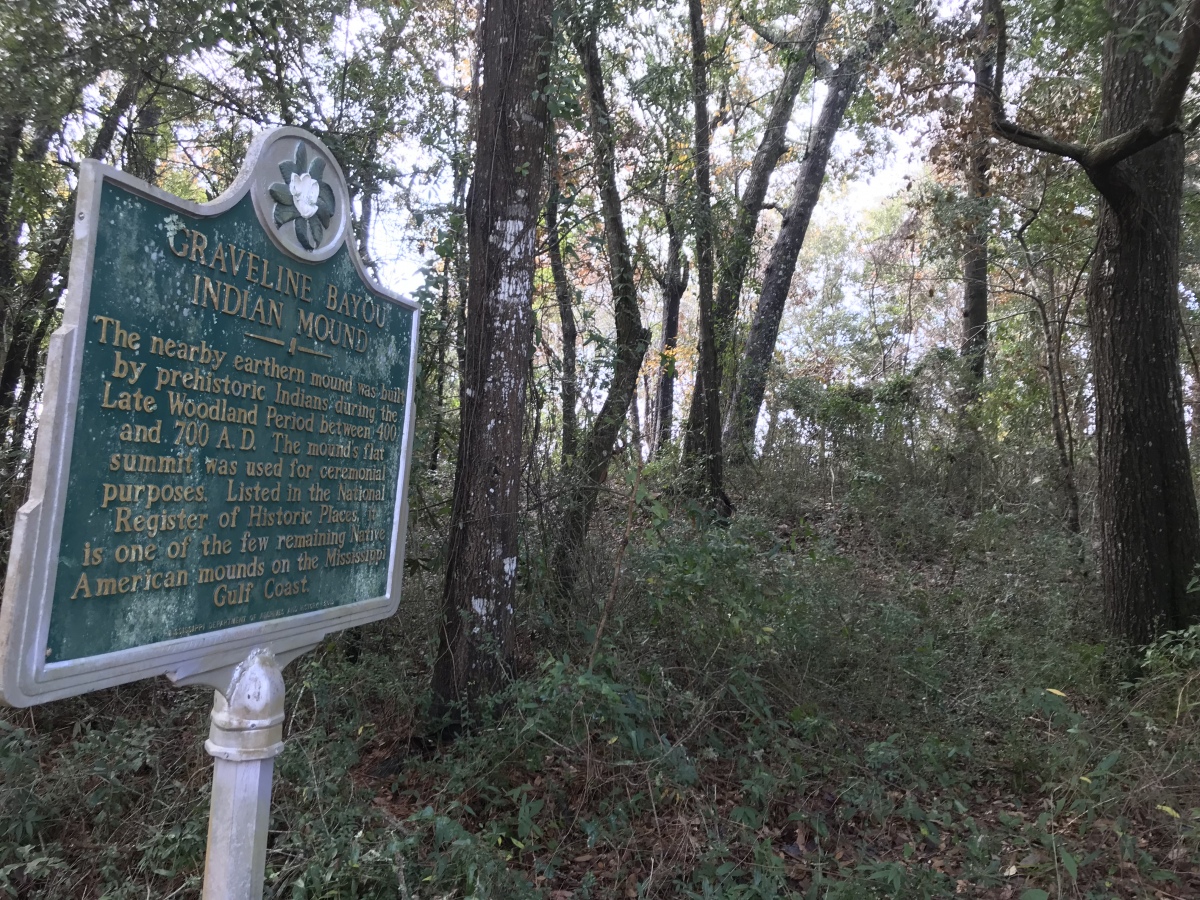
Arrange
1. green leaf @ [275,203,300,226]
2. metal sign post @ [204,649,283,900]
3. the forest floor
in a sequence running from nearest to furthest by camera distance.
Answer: metal sign post @ [204,649,283,900] → green leaf @ [275,203,300,226] → the forest floor

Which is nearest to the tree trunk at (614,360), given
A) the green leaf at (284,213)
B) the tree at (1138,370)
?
the green leaf at (284,213)

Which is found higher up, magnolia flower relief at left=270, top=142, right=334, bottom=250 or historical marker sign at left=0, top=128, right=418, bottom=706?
magnolia flower relief at left=270, top=142, right=334, bottom=250

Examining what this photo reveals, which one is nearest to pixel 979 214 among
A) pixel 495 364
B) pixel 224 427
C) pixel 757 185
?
pixel 757 185

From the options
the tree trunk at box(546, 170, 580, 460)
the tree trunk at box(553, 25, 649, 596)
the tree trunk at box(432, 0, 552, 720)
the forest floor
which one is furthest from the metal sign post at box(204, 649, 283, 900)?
the tree trunk at box(546, 170, 580, 460)

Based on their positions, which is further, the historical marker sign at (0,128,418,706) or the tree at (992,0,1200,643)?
the tree at (992,0,1200,643)

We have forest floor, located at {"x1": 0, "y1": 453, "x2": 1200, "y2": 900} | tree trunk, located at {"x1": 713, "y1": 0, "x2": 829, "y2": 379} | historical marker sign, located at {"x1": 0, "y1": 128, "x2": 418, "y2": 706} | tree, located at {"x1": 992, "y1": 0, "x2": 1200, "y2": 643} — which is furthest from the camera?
tree trunk, located at {"x1": 713, "y1": 0, "x2": 829, "y2": 379}

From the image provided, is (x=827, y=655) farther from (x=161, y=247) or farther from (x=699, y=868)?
(x=161, y=247)

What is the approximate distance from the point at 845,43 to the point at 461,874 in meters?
11.4

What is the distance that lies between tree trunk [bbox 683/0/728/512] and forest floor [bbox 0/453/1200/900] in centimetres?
228

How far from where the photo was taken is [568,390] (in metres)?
6.19

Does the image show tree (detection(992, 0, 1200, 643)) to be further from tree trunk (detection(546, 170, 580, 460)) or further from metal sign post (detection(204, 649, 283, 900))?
metal sign post (detection(204, 649, 283, 900))

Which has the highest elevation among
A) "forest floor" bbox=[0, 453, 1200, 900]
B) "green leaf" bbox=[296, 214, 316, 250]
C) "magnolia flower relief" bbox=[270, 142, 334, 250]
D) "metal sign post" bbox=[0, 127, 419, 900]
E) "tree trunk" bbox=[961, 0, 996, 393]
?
"tree trunk" bbox=[961, 0, 996, 393]

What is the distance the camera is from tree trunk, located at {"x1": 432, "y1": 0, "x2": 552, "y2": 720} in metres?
4.07

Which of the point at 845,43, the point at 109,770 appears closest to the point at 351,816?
the point at 109,770
